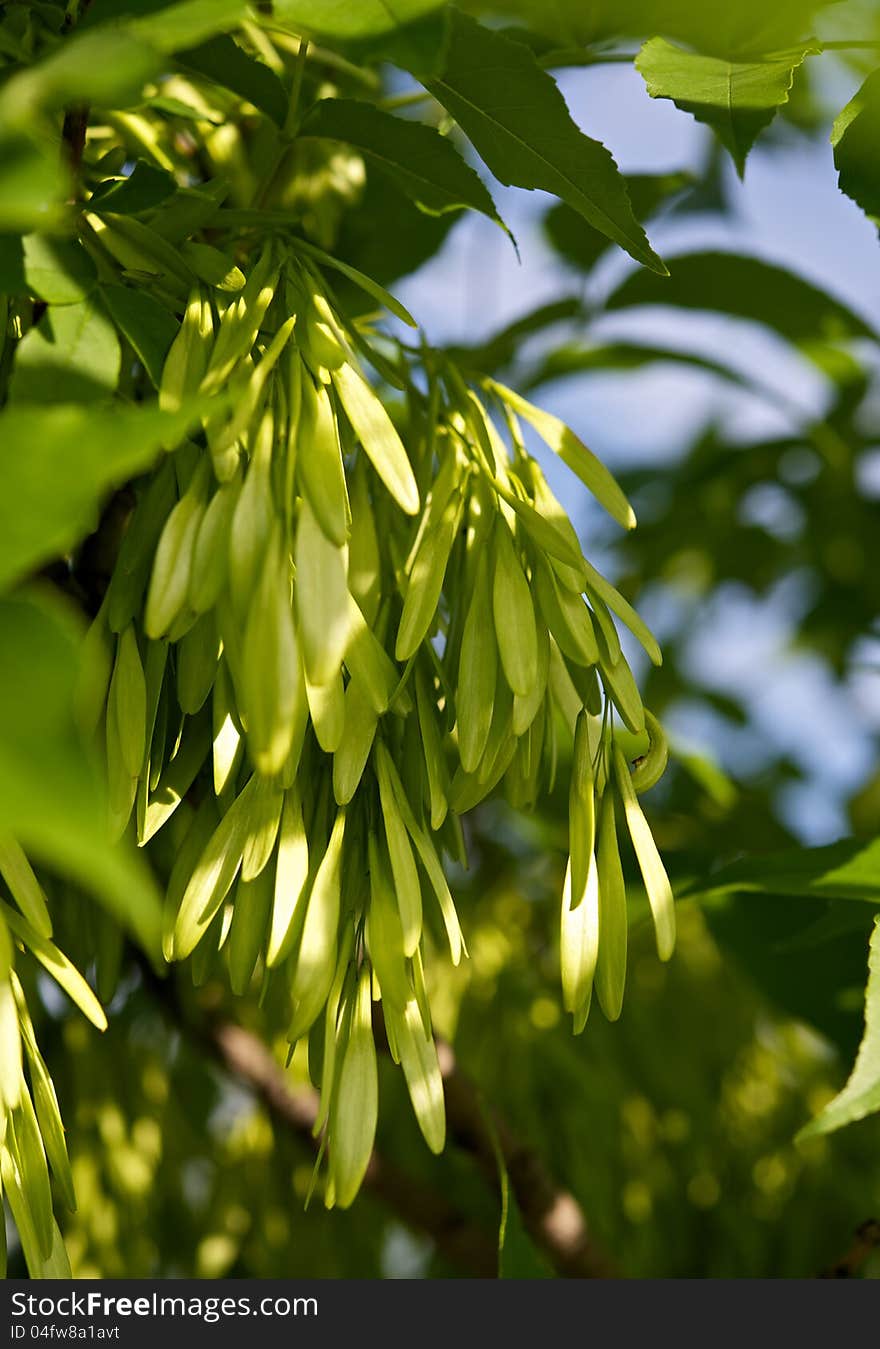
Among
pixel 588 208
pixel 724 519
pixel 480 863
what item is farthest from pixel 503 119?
pixel 724 519

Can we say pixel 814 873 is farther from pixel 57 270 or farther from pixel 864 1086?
pixel 57 270

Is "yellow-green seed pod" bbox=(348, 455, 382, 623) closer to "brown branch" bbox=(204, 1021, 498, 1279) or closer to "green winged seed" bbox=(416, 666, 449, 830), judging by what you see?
"green winged seed" bbox=(416, 666, 449, 830)

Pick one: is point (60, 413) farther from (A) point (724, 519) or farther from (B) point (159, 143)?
(A) point (724, 519)

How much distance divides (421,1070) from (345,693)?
0.12 metres

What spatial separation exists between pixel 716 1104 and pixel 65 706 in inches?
29.9

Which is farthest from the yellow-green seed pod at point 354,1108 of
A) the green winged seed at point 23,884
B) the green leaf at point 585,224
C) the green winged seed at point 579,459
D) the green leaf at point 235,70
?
the green leaf at point 585,224

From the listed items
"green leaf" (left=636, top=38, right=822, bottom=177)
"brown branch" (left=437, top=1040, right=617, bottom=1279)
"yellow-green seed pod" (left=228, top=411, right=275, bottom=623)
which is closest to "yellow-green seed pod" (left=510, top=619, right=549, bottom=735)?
"yellow-green seed pod" (left=228, top=411, right=275, bottom=623)

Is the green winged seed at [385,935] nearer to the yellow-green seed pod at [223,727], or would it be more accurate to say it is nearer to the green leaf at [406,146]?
the yellow-green seed pod at [223,727]

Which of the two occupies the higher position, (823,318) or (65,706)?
(65,706)

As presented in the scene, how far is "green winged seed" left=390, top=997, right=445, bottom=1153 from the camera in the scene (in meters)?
0.39

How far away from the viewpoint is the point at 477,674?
0.41 meters

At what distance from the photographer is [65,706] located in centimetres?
22

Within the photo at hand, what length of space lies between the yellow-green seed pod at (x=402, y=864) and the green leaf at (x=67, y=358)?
15 centimetres

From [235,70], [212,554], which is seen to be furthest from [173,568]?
[235,70]
